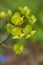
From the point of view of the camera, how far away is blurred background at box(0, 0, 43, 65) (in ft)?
7.14

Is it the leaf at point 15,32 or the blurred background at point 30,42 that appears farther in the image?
the blurred background at point 30,42

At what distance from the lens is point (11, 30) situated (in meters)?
0.57

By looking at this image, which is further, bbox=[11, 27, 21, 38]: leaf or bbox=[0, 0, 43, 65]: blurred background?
bbox=[0, 0, 43, 65]: blurred background

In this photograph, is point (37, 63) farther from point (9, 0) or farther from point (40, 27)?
point (9, 0)

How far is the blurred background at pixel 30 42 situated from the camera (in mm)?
2176

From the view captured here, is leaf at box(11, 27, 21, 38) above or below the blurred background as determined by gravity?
below

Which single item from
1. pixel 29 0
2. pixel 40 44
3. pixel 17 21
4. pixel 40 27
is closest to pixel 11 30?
pixel 17 21

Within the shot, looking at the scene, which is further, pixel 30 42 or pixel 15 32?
pixel 30 42

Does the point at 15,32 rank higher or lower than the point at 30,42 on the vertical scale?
lower

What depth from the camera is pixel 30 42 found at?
2602 mm

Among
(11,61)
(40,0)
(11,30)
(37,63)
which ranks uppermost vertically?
(40,0)

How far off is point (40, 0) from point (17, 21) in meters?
1.85

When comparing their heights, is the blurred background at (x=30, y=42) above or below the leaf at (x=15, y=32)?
above

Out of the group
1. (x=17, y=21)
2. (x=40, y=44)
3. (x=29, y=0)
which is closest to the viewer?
(x=17, y=21)
